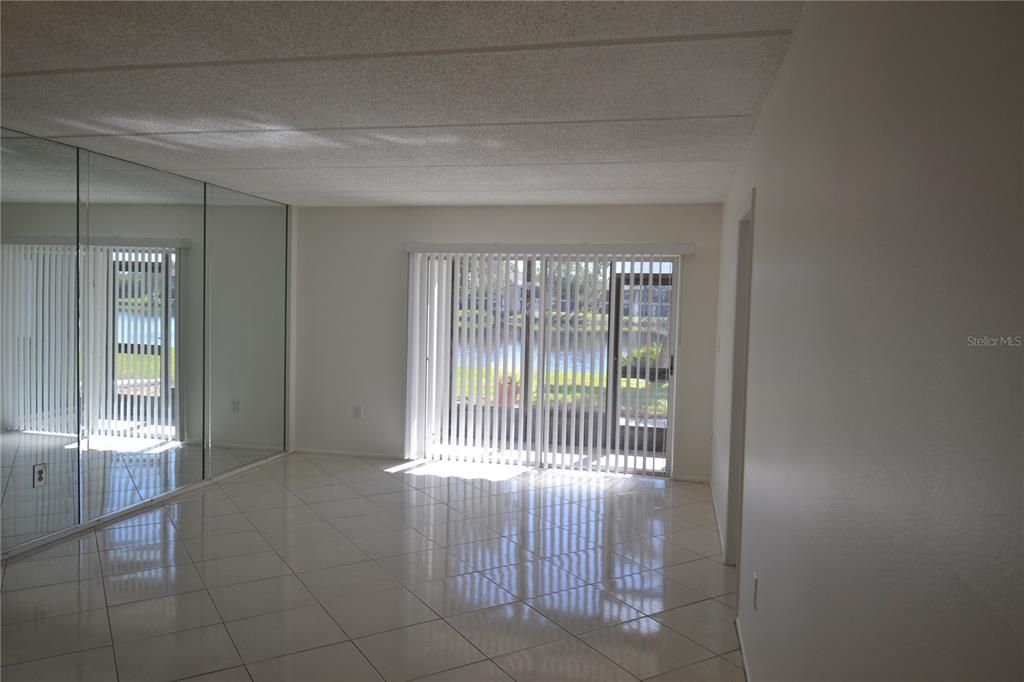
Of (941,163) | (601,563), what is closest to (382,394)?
(601,563)

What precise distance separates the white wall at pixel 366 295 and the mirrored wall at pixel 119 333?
0.58 meters

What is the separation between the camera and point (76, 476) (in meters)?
4.39

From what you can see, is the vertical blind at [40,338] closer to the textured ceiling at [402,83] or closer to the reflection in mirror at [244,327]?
the textured ceiling at [402,83]

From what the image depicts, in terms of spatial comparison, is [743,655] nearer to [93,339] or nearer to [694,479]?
[694,479]

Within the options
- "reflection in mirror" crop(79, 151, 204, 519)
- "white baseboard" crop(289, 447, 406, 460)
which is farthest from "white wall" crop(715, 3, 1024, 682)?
"white baseboard" crop(289, 447, 406, 460)

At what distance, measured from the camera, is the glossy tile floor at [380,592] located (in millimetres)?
2898

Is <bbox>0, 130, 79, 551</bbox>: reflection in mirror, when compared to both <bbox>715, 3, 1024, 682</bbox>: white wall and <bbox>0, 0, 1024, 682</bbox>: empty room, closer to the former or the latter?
<bbox>0, 0, 1024, 682</bbox>: empty room

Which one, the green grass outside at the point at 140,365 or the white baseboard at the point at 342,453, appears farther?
the white baseboard at the point at 342,453

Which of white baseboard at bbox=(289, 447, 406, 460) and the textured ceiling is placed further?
white baseboard at bbox=(289, 447, 406, 460)

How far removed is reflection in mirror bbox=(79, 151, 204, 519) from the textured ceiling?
44 centimetres

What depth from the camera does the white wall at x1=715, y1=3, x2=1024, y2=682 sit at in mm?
812

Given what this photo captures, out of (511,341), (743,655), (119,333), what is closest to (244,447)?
(119,333)

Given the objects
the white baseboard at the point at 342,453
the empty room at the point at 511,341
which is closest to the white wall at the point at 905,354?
the empty room at the point at 511,341

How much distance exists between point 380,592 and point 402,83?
2537 mm
